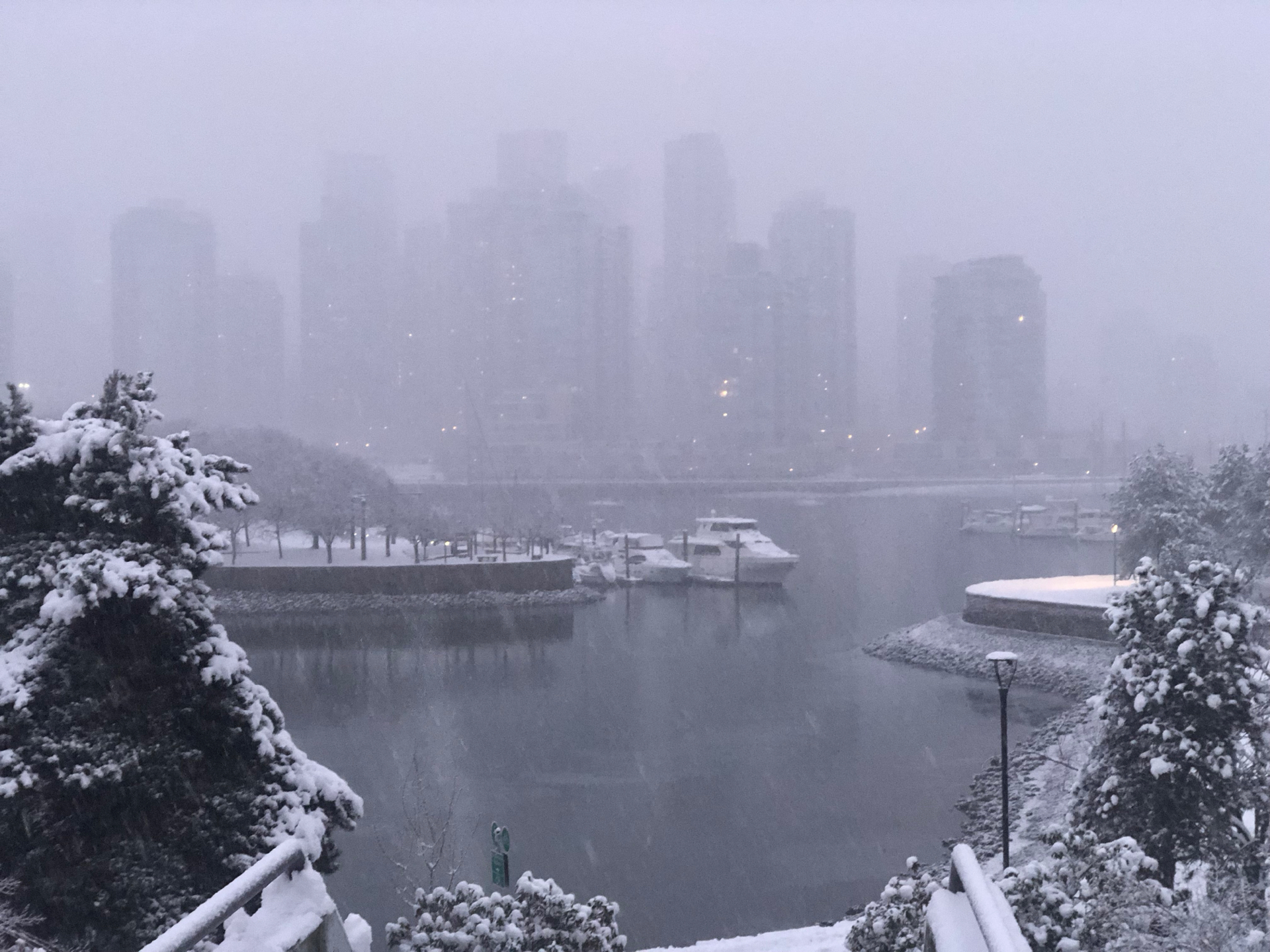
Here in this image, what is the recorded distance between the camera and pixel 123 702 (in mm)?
4824

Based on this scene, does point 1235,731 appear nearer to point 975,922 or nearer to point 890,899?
point 890,899

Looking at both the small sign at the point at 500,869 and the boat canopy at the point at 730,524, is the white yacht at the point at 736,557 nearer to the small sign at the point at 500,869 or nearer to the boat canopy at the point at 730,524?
the boat canopy at the point at 730,524

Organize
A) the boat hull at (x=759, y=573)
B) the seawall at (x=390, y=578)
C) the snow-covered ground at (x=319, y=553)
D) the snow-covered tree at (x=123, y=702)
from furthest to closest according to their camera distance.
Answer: the boat hull at (x=759, y=573)
the snow-covered ground at (x=319, y=553)
the seawall at (x=390, y=578)
the snow-covered tree at (x=123, y=702)

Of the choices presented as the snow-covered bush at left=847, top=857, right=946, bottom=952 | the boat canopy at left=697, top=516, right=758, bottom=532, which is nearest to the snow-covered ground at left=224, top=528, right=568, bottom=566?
the boat canopy at left=697, top=516, right=758, bottom=532

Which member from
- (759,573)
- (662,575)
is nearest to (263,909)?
(759,573)

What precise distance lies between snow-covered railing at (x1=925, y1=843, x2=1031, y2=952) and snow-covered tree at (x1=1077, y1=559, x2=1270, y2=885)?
5.19 metres

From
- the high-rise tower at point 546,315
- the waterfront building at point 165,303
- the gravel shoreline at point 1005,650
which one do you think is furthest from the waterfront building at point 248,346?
the gravel shoreline at point 1005,650

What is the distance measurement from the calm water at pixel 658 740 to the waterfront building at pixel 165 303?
85.9 m

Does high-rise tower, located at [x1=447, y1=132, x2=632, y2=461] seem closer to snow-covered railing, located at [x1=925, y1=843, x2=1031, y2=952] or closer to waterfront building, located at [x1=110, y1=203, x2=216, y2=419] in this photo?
waterfront building, located at [x1=110, y1=203, x2=216, y2=419]

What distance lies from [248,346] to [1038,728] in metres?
114

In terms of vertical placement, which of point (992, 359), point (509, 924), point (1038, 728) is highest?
point (992, 359)

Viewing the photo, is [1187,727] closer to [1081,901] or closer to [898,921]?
[1081,901]

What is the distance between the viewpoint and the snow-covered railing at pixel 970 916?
2.50m

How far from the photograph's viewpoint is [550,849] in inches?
522
